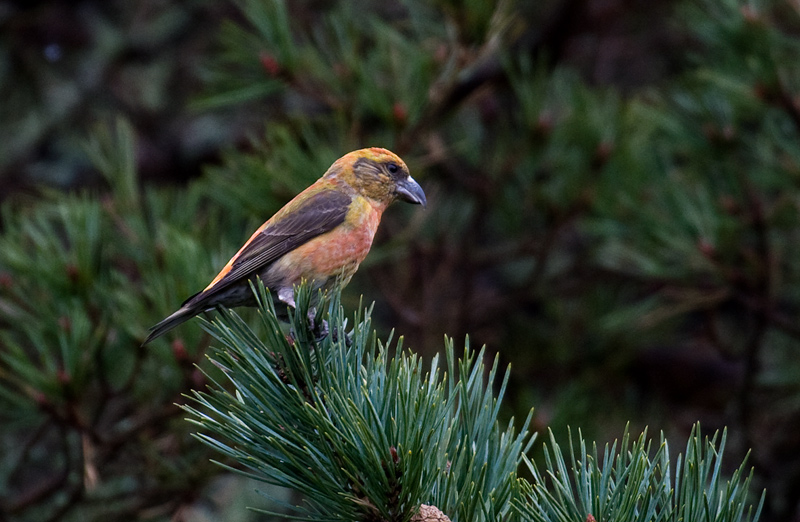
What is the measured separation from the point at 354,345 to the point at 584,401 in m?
2.41

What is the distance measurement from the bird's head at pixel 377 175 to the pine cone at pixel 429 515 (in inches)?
76.0

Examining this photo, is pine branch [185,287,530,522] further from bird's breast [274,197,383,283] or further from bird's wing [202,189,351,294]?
bird's breast [274,197,383,283]

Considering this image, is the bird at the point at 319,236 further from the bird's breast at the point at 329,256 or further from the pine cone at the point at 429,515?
the pine cone at the point at 429,515

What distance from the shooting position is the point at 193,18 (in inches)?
239

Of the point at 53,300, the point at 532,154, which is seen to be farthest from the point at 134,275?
the point at 532,154

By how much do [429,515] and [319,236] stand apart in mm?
1682

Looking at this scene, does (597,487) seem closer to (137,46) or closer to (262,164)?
(262,164)

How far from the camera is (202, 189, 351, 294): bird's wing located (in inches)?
116

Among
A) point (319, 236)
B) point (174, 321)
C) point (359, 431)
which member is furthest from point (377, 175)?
point (359, 431)

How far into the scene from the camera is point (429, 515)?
166 centimetres

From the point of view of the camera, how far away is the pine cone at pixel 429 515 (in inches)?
65.0

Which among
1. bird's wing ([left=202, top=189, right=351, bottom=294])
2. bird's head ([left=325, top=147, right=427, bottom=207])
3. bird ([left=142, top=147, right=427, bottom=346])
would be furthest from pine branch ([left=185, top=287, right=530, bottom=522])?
bird's head ([left=325, top=147, right=427, bottom=207])

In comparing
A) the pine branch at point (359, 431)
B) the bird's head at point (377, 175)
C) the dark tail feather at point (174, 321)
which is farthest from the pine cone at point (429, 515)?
the bird's head at point (377, 175)

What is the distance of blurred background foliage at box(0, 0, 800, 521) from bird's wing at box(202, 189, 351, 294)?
0.22 metres
